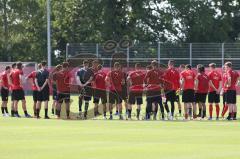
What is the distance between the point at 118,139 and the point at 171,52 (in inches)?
1419

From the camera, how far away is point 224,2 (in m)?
70.0

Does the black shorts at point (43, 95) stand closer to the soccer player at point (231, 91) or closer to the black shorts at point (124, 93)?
the black shorts at point (124, 93)

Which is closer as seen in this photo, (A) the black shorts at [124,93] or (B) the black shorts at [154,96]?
(B) the black shorts at [154,96]

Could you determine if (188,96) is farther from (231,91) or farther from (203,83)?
(231,91)

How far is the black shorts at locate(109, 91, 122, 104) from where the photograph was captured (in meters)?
29.4

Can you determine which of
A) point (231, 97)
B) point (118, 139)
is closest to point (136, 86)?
point (231, 97)

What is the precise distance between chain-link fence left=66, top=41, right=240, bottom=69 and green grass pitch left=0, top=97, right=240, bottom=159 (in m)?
27.5

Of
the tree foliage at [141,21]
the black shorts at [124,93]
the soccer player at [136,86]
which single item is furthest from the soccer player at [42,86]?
the tree foliage at [141,21]

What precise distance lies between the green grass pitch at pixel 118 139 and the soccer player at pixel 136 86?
2.05 metres

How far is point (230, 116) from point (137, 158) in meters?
13.1

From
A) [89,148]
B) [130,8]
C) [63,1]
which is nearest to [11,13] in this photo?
[63,1]

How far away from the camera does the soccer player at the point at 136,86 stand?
29.3 metres

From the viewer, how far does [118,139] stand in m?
20.4

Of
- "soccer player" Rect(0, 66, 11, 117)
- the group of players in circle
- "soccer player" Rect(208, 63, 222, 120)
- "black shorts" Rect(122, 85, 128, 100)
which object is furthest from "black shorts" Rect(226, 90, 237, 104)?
"soccer player" Rect(0, 66, 11, 117)
